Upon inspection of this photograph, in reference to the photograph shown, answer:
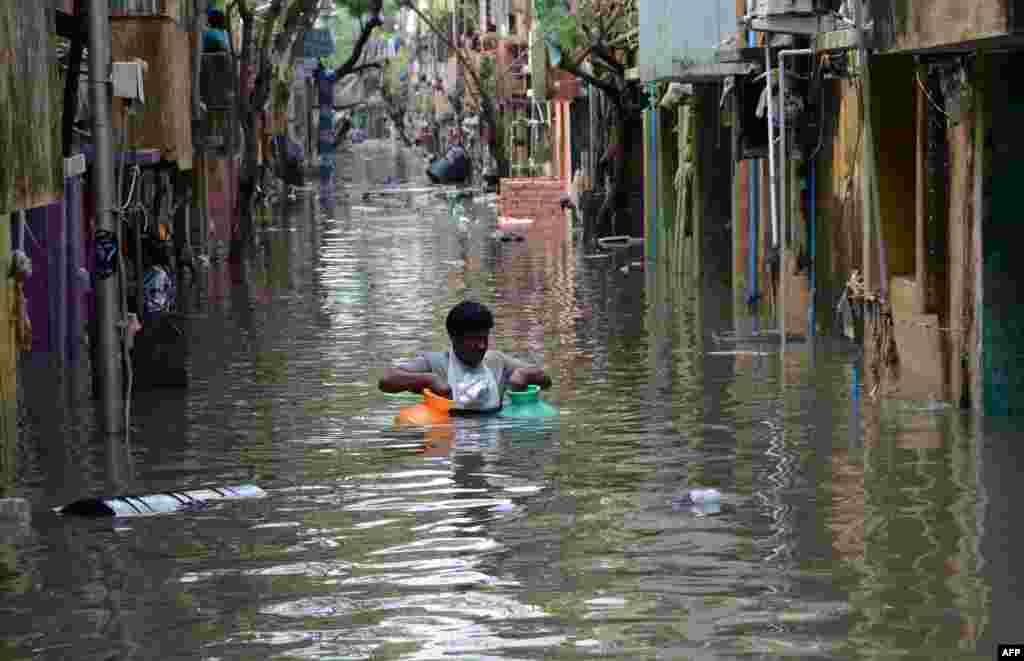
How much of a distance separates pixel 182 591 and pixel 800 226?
14073 mm

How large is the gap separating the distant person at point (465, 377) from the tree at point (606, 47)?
71.8ft

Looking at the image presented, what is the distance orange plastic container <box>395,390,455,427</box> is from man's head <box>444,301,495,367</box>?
41 cm

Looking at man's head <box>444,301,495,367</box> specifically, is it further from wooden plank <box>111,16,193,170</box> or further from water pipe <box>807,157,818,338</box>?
water pipe <box>807,157,818,338</box>

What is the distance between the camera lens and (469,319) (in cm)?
1420

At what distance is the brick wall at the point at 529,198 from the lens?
49.2 meters

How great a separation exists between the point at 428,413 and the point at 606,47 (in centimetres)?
2355

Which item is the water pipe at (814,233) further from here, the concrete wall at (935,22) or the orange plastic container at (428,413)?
the orange plastic container at (428,413)

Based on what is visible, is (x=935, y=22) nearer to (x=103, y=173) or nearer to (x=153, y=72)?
(x=103, y=173)

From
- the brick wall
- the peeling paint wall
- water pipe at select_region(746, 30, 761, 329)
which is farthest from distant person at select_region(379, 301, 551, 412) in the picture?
the brick wall

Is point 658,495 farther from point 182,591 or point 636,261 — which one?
point 636,261

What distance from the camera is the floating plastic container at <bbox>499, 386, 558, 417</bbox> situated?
49.6 ft

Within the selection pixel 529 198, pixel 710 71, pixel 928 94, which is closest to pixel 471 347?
pixel 928 94

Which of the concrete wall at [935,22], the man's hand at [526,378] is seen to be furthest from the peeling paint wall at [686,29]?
the man's hand at [526,378]

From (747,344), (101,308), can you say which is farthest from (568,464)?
(747,344)
